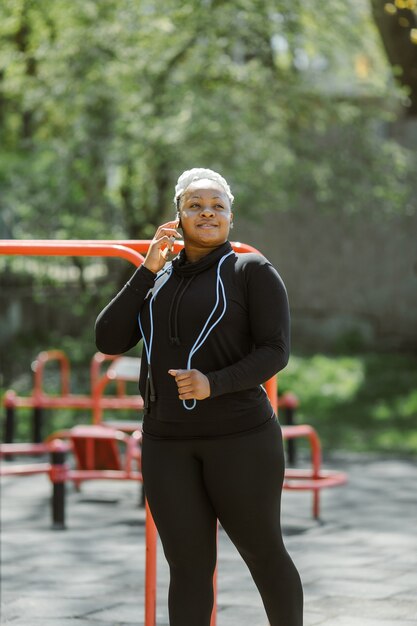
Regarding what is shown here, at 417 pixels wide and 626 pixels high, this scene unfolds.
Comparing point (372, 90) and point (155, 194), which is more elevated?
point (372, 90)

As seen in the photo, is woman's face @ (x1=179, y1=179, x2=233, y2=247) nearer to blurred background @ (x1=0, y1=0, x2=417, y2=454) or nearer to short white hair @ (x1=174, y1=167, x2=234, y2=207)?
short white hair @ (x1=174, y1=167, x2=234, y2=207)

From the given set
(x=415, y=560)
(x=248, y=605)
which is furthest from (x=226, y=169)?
(x=248, y=605)

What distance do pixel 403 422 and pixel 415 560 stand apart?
23.2ft

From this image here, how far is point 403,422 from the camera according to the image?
14266mm

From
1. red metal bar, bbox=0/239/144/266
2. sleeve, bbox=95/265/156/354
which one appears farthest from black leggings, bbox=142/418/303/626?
red metal bar, bbox=0/239/144/266

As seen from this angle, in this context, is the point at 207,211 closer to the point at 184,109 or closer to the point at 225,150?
the point at 184,109

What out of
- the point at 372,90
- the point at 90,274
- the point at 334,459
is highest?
the point at 372,90

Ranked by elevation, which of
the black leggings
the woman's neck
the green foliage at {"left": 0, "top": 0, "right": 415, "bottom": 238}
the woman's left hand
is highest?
the green foliage at {"left": 0, "top": 0, "right": 415, "bottom": 238}

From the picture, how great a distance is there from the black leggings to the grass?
846cm

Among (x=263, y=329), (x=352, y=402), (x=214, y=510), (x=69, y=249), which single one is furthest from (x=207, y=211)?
(x=352, y=402)

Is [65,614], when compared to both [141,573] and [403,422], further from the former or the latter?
[403,422]

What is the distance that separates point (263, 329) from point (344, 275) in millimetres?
16071

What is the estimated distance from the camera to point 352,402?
15609 mm

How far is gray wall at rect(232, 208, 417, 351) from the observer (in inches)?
766
